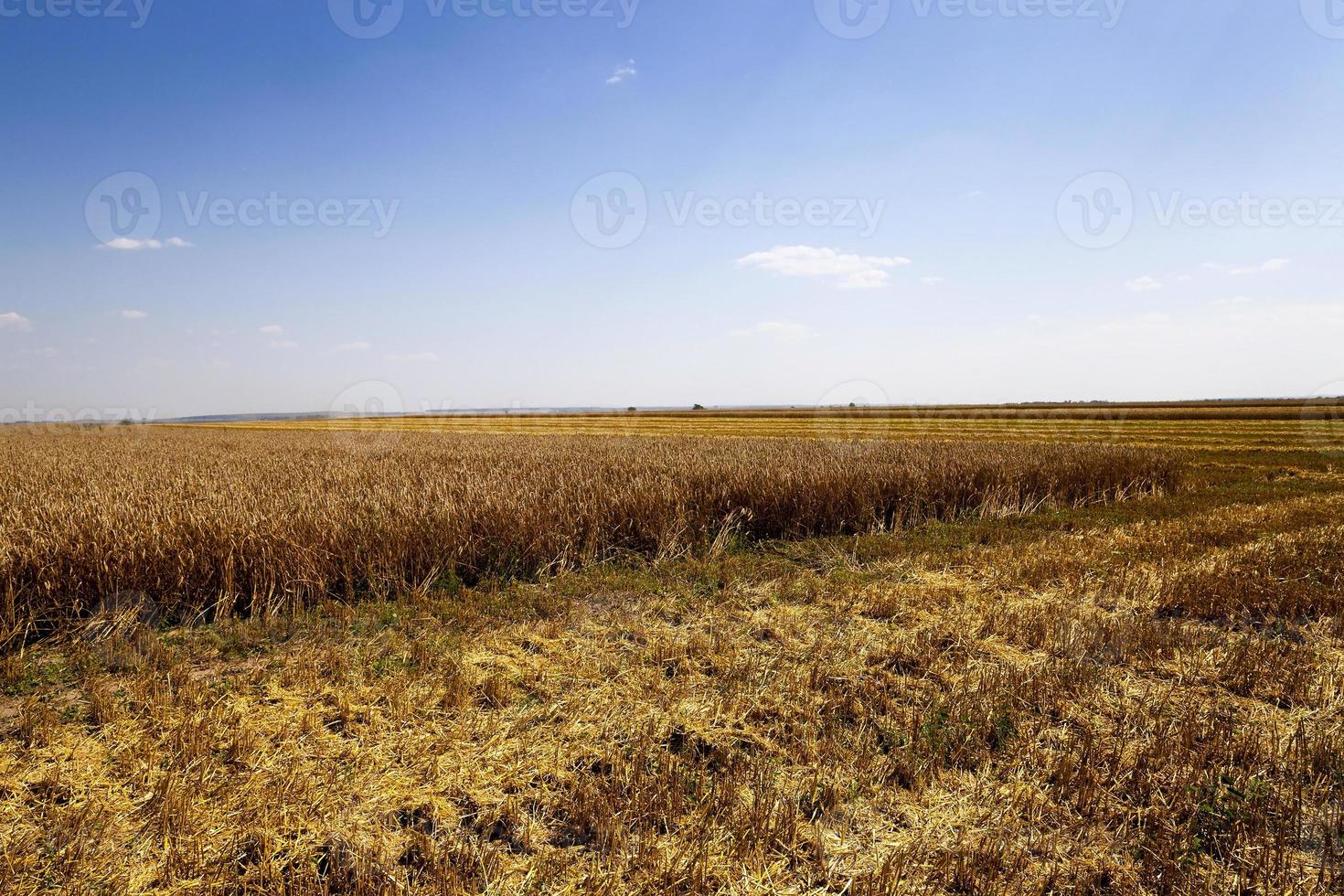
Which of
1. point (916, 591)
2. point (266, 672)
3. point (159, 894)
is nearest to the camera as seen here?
point (159, 894)

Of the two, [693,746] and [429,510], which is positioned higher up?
[429,510]

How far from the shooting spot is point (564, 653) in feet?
15.5

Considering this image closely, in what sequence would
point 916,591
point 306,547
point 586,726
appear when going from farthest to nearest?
1. point 916,591
2. point 306,547
3. point 586,726

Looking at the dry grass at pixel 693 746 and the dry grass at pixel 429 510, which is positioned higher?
the dry grass at pixel 429 510

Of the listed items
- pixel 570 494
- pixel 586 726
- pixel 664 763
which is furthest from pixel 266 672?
pixel 570 494

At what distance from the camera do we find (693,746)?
134 inches

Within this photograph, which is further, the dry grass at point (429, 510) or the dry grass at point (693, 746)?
the dry grass at point (429, 510)

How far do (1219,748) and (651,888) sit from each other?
3203 millimetres

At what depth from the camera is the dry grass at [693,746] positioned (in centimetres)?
254

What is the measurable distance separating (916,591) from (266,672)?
5695 mm

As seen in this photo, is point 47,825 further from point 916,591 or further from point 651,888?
point 916,591

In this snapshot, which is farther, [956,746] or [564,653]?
[564,653]

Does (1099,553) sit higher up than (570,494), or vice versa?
(570,494)

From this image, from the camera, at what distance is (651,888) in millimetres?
2422
